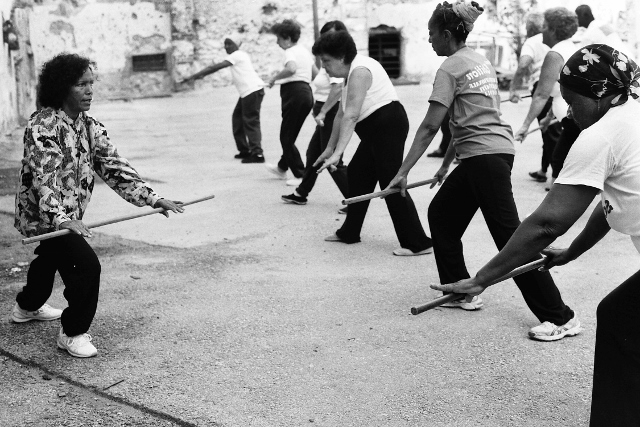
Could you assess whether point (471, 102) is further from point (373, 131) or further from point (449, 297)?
point (449, 297)

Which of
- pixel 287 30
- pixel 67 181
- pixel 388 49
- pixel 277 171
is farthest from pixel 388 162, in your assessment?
pixel 388 49

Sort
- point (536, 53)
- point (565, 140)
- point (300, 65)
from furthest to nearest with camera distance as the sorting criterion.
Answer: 1. point (300, 65)
2. point (536, 53)
3. point (565, 140)

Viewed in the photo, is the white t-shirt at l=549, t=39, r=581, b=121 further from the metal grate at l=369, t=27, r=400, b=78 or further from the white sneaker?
the metal grate at l=369, t=27, r=400, b=78

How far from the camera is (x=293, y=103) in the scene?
986 centimetres

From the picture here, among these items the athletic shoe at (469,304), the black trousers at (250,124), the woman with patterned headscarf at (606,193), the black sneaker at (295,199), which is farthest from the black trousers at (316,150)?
the woman with patterned headscarf at (606,193)

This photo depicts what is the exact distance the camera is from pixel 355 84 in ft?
20.8

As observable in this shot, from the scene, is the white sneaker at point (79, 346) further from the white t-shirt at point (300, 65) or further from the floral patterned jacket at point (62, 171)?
the white t-shirt at point (300, 65)

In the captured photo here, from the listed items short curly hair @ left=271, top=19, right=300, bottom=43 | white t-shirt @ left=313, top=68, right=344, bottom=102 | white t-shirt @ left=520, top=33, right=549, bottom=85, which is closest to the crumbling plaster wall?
short curly hair @ left=271, top=19, right=300, bottom=43

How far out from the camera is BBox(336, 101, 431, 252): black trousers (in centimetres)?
657

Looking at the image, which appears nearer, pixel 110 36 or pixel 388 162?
pixel 388 162

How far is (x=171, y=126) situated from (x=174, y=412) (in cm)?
1154

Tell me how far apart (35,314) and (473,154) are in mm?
2721

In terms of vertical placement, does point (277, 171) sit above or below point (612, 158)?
below

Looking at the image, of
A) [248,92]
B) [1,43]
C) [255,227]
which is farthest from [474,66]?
[1,43]
